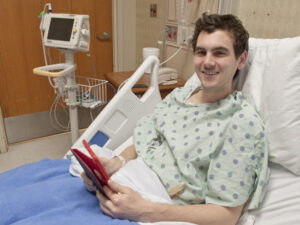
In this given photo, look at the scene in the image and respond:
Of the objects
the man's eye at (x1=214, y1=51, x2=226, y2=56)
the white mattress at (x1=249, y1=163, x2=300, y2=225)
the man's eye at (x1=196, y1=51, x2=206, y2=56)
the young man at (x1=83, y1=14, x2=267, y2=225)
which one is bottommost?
the white mattress at (x1=249, y1=163, x2=300, y2=225)

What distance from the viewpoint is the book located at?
81 centimetres

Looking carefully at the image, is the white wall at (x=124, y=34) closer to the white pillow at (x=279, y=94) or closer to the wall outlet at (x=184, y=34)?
the wall outlet at (x=184, y=34)

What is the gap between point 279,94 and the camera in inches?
39.8

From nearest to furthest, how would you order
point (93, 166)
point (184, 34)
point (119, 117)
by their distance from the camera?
1. point (93, 166)
2. point (119, 117)
3. point (184, 34)

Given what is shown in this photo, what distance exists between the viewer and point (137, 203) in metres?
0.85

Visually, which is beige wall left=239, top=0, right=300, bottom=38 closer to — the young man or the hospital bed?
the hospital bed

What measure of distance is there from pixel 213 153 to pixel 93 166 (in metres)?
0.43

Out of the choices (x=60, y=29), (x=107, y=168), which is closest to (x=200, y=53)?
(x=107, y=168)

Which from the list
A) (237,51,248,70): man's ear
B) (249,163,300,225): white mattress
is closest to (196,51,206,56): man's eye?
(237,51,248,70): man's ear

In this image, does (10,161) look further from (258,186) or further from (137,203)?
(258,186)

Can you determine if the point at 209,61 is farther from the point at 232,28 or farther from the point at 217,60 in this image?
the point at 232,28

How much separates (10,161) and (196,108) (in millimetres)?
2057

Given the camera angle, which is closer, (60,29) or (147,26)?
(60,29)

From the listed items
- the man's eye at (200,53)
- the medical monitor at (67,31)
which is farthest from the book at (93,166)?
the medical monitor at (67,31)
